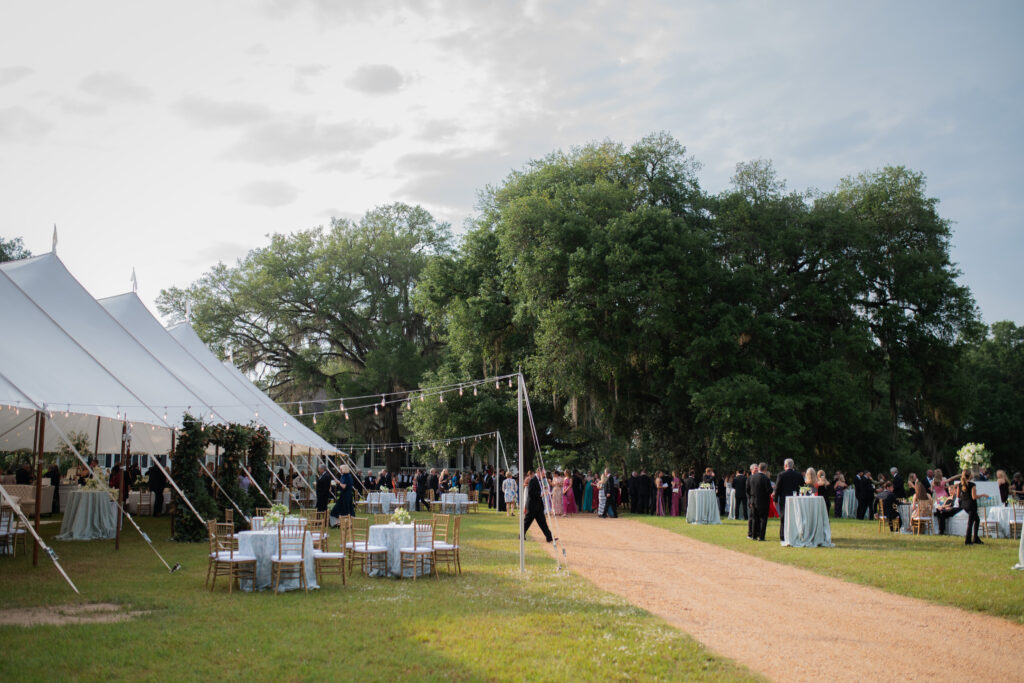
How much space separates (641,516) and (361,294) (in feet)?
71.2

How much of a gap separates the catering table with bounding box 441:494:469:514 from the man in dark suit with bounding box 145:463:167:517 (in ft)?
26.5

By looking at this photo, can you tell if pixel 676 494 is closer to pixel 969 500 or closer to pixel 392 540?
pixel 969 500

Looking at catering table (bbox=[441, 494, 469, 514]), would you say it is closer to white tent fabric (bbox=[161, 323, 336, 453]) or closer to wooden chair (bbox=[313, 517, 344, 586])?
white tent fabric (bbox=[161, 323, 336, 453])

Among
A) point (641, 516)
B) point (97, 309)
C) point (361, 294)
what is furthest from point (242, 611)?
point (361, 294)

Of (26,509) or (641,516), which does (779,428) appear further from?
(26,509)

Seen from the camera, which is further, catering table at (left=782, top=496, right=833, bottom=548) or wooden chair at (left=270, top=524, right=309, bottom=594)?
catering table at (left=782, top=496, right=833, bottom=548)

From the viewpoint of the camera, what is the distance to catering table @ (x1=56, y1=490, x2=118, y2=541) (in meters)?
14.9

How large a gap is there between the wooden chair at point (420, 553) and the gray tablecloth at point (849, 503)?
14.8m

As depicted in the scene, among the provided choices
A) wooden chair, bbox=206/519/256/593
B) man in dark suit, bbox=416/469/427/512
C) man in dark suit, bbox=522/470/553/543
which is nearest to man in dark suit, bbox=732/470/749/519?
man in dark suit, bbox=522/470/553/543

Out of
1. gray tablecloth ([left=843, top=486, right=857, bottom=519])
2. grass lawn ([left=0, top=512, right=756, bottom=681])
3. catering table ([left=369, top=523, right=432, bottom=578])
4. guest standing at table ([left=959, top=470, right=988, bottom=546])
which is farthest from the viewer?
gray tablecloth ([left=843, top=486, right=857, bottom=519])

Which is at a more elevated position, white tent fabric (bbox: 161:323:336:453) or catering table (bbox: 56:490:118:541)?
white tent fabric (bbox: 161:323:336:453)

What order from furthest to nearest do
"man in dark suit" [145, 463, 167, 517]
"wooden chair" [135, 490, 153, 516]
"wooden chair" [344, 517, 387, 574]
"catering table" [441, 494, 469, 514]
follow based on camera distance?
"catering table" [441, 494, 469, 514]
"wooden chair" [135, 490, 153, 516]
"man in dark suit" [145, 463, 167, 517]
"wooden chair" [344, 517, 387, 574]

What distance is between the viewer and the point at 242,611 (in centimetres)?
793

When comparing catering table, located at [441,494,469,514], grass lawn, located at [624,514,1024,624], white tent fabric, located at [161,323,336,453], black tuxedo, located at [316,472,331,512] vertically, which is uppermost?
white tent fabric, located at [161,323,336,453]
